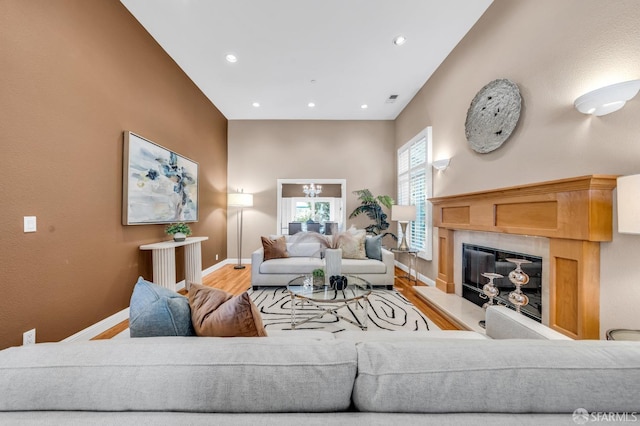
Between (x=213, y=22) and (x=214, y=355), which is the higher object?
(x=213, y=22)

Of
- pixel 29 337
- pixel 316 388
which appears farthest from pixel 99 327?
pixel 316 388

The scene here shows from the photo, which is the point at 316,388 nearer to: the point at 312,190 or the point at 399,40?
the point at 399,40

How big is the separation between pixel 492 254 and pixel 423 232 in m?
1.53

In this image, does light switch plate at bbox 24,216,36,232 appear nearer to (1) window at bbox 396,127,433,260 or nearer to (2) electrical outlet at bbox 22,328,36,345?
(2) electrical outlet at bbox 22,328,36,345

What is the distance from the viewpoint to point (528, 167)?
2189 mm

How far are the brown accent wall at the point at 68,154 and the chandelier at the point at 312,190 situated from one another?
3.22m

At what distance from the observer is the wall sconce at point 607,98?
4.79 ft

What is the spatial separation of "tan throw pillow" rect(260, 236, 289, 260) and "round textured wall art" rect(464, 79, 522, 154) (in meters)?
2.99

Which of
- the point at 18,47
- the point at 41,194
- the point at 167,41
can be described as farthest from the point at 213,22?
the point at 41,194

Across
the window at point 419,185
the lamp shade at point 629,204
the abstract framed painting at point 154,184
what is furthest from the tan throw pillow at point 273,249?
the lamp shade at point 629,204

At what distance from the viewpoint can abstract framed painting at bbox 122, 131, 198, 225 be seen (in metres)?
2.71

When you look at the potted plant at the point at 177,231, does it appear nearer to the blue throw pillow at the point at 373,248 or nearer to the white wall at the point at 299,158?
the white wall at the point at 299,158

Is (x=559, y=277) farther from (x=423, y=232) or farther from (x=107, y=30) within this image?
(x=107, y=30)

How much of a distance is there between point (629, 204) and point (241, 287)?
162 inches
